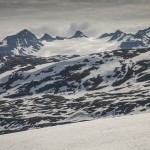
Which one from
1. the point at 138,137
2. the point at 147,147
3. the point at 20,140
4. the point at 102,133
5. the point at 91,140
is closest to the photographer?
the point at 147,147

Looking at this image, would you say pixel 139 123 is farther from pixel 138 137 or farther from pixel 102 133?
pixel 138 137

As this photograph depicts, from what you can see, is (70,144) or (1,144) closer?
(70,144)

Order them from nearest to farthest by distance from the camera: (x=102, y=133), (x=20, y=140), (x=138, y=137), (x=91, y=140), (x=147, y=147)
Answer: (x=147, y=147) → (x=138, y=137) → (x=91, y=140) → (x=102, y=133) → (x=20, y=140)

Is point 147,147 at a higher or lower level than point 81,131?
higher

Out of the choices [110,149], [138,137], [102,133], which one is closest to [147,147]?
[110,149]

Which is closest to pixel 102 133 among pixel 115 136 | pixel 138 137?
pixel 115 136

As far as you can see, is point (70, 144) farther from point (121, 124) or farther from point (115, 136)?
point (121, 124)
